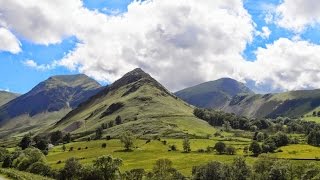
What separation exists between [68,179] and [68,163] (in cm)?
727

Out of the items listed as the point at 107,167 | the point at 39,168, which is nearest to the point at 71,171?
the point at 39,168

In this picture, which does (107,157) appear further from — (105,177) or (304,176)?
(304,176)

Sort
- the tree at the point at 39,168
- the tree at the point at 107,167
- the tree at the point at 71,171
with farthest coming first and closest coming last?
the tree at the point at 71,171
the tree at the point at 107,167
the tree at the point at 39,168

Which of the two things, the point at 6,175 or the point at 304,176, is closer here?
the point at 6,175

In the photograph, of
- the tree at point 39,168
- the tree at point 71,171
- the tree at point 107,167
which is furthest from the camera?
the tree at point 71,171

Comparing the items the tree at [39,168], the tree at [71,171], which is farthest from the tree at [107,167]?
the tree at [39,168]

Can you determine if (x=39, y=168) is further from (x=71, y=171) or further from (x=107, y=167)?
(x=107, y=167)

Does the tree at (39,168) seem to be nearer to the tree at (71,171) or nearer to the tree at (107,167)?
the tree at (71,171)

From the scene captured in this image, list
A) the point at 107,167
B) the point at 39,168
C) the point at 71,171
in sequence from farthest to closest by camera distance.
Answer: the point at 71,171
the point at 107,167
the point at 39,168

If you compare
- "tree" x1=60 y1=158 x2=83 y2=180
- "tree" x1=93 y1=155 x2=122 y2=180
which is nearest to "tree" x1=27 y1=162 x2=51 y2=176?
"tree" x1=60 y1=158 x2=83 y2=180

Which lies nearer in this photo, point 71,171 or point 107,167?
point 107,167

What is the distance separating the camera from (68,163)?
198 m

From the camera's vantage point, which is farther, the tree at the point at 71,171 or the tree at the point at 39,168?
the tree at the point at 71,171

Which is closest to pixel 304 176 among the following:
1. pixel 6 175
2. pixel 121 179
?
pixel 121 179
